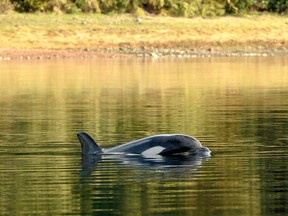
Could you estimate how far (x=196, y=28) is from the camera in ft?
188

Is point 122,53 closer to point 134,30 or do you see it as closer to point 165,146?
point 134,30

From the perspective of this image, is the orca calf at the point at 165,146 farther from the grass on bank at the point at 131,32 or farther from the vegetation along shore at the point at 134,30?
the grass on bank at the point at 131,32

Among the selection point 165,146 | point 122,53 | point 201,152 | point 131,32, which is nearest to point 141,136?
point 165,146

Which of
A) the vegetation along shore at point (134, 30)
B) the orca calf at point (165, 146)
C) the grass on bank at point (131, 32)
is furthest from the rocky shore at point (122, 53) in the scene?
the orca calf at point (165, 146)

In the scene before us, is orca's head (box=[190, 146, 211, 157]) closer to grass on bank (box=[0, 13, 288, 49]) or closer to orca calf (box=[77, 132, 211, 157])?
orca calf (box=[77, 132, 211, 157])

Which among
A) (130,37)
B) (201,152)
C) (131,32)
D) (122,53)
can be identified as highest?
(201,152)

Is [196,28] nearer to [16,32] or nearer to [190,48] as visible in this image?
[190,48]

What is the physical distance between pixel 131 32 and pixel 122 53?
Result: 190cm

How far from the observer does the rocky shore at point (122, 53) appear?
2090 inches

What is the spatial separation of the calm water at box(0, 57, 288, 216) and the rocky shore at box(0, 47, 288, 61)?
8989 millimetres

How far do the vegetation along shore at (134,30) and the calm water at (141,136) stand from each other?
10.1 metres

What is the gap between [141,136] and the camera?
2156 cm

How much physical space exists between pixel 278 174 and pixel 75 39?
1545 inches

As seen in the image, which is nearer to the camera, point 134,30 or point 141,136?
point 141,136
